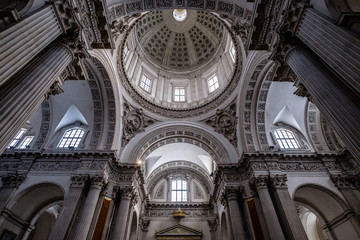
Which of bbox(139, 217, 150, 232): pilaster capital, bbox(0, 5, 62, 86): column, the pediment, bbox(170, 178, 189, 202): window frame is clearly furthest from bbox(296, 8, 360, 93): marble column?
bbox(170, 178, 189, 202): window frame

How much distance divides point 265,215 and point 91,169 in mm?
11071

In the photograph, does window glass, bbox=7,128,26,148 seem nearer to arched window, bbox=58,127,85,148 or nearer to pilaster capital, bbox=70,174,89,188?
arched window, bbox=58,127,85,148

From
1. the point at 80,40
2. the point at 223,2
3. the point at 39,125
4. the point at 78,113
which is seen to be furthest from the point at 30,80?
the point at 39,125

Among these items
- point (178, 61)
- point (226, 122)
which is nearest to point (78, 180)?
point (226, 122)

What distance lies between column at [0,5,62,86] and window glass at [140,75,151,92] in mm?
14689

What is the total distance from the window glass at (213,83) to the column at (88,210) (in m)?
13.6

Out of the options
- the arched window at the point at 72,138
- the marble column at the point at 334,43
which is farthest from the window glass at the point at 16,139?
the marble column at the point at 334,43

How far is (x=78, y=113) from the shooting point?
52.4 ft

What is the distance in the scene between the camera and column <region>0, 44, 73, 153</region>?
428cm

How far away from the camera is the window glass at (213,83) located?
20.2 meters

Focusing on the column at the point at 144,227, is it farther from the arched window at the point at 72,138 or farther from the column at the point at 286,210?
the column at the point at 286,210

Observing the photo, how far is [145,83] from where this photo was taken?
818 inches

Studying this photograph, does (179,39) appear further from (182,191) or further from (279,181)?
(279,181)

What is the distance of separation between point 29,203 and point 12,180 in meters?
2.12
